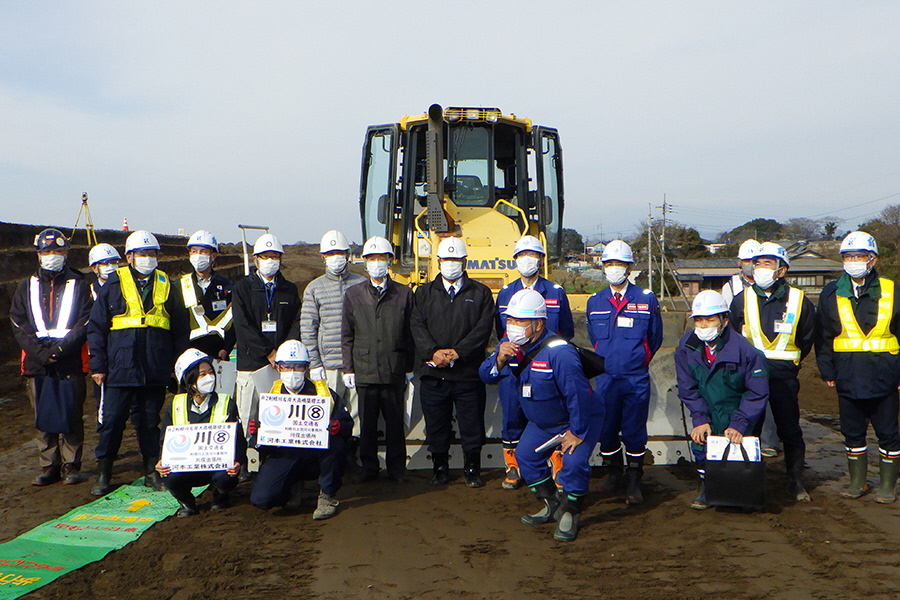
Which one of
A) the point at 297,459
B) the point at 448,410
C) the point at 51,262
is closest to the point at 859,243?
the point at 448,410

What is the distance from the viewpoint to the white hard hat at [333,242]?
6957 mm

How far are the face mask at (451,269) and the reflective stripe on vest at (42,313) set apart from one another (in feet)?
11.8

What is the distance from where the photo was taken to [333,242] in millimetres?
6988

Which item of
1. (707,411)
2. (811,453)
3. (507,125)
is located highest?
(507,125)

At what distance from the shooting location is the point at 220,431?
5.75m

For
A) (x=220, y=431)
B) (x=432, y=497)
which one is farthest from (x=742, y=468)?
(x=220, y=431)

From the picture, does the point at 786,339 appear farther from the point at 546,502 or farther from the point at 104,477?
the point at 104,477

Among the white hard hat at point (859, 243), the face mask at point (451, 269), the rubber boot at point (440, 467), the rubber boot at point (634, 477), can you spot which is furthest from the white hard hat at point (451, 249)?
the white hard hat at point (859, 243)

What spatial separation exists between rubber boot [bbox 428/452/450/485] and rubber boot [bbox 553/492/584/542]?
60.3 inches

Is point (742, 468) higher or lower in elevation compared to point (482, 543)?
higher

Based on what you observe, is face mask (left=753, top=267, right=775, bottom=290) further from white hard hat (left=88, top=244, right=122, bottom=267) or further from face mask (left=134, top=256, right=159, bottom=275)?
white hard hat (left=88, top=244, right=122, bottom=267)

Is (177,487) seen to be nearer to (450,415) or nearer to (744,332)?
(450,415)

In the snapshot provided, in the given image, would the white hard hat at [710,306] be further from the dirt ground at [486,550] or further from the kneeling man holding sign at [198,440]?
the kneeling man holding sign at [198,440]

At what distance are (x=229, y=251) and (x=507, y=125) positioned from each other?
3178 centimetres
